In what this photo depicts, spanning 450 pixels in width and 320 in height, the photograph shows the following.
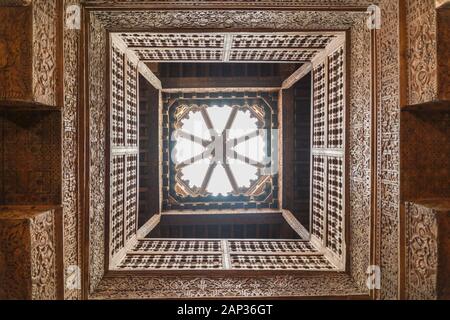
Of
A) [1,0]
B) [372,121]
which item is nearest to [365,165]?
[372,121]

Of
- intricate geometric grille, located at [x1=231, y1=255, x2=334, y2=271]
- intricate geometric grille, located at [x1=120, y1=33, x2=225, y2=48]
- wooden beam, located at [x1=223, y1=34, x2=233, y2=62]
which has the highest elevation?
intricate geometric grille, located at [x1=120, y1=33, x2=225, y2=48]

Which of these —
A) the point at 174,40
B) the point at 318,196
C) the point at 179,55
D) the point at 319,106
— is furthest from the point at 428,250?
the point at 179,55

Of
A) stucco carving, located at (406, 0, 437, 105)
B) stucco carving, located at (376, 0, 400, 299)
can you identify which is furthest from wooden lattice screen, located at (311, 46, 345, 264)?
stucco carving, located at (406, 0, 437, 105)

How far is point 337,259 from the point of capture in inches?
201

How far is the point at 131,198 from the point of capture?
6117 millimetres

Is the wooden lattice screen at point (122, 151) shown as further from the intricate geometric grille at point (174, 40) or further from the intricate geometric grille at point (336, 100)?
the intricate geometric grille at point (336, 100)

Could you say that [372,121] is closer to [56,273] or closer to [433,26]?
[433,26]

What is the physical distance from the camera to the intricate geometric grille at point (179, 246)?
5700 millimetres

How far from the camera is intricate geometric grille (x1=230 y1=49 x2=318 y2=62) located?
5.74 m

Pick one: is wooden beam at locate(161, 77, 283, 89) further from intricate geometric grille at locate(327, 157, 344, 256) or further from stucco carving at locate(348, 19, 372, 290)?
stucco carving at locate(348, 19, 372, 290)

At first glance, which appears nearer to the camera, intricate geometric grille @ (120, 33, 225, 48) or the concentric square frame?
intricate geometric grille @ (120, 33, 225, 48)

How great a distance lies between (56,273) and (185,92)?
5.29 m

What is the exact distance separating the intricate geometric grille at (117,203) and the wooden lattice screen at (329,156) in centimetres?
329

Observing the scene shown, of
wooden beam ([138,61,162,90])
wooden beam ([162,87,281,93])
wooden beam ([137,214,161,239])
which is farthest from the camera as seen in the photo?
wooden beam ([162,87,281,93])
